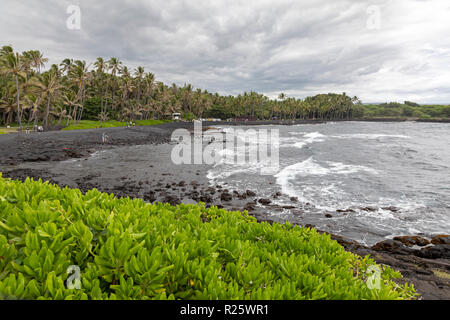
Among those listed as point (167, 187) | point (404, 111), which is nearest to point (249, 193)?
point (167, 187)

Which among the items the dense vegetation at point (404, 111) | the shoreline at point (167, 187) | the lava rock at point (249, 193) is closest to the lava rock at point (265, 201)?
the shoreline at point (167, 187)

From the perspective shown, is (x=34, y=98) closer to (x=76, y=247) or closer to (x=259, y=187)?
(x=259, y=187)

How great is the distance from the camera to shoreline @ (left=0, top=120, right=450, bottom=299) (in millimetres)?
7494

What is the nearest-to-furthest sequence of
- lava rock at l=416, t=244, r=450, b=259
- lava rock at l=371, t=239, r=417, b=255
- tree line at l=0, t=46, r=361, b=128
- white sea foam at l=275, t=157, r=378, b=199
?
lava rock at l=416, t=244, r=450, b=259 → lava rock at l=371, t=239, r=417, b=255 → white sea foam at l=275, t=157, r=378, b=199 → tree line at l=0, t=46, r=361, b=128

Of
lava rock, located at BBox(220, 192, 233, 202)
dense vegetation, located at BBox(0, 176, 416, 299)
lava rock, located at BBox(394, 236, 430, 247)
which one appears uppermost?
dense vegetation, located at BBox(0, 176, 416, 299)

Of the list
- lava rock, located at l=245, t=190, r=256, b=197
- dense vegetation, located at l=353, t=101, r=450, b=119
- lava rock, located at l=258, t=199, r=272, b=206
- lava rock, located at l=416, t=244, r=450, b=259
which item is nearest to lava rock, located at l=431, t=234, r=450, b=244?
lava rock, located at l=416, t=244, r=450, b=259

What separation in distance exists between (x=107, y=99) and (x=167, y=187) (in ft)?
212

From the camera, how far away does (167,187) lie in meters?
17.7

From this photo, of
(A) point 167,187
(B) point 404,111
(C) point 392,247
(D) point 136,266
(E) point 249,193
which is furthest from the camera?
(B) point 404,111

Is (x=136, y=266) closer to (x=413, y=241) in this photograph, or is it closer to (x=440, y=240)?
(x=413, y=241)

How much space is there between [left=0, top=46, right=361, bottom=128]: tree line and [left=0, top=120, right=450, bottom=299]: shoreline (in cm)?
1287

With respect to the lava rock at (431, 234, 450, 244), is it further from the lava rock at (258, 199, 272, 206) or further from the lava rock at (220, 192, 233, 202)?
the lava rock at (220, 192, 233, 202)

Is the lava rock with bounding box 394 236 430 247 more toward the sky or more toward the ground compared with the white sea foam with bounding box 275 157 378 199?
more toward the ground

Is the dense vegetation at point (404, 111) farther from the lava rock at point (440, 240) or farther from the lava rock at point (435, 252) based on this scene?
the lava rock at point (435, 252)
